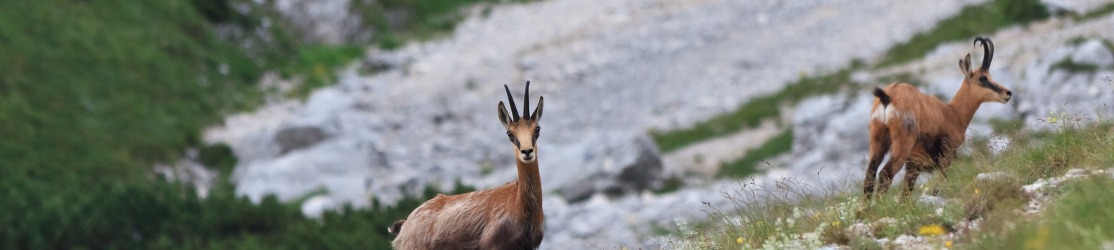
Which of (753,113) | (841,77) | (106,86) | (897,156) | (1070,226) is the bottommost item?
(1070,226)

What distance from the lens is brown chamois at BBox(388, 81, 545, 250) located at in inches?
254

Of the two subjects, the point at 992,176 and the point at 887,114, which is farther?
the point at 887,114

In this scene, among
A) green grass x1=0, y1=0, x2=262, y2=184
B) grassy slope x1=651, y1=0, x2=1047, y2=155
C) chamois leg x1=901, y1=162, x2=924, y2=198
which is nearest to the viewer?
chamois leg x1=901, y1=162, x2=924, y2=198

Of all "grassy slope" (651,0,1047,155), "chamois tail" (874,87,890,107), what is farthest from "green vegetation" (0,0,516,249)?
"chamois tail" (874,87,890,107)

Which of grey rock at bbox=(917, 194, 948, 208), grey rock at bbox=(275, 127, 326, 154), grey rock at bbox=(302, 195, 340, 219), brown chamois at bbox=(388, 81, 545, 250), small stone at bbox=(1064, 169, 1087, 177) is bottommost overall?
grey rock at bbox=(917, 194, 948, 208)

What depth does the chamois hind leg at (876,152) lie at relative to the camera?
292 inches

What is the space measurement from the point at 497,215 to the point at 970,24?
2751 cm

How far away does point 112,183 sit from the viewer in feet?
70.3

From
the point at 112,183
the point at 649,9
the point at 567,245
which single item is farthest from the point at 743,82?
the point at 112,183

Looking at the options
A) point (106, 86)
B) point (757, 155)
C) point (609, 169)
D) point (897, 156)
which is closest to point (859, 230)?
point (897, 156)

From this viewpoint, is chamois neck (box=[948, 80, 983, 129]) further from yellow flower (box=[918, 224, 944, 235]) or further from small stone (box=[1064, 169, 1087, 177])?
yellow flower (box=[918, 224, 944, 235])

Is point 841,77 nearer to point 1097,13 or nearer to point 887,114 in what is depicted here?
point 1097,13

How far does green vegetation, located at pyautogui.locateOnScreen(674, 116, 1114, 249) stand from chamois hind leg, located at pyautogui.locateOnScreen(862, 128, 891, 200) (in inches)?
8.0

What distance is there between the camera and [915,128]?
24.1 ft
